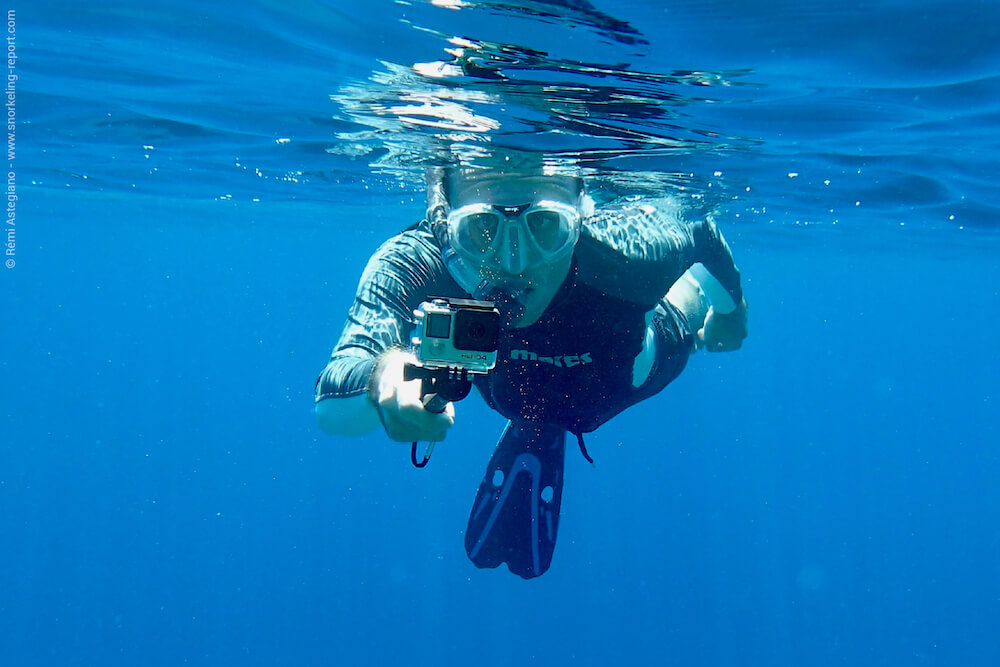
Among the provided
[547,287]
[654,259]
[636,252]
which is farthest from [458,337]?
[654,259]

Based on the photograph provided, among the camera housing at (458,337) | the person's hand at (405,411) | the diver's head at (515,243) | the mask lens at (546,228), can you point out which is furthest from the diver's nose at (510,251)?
the camera housing at (458,337)

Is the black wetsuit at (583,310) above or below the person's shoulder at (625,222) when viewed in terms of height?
below

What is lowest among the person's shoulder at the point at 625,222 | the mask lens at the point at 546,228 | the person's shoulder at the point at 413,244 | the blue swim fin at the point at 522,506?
the blue swim fin at the point at 522,506

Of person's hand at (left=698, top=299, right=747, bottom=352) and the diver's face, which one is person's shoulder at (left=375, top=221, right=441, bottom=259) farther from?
person's hand at (left=698, top=299, right=747, bottom=352)

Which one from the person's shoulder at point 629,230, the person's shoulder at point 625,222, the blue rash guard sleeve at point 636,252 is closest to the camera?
the blue rash guard sleeve at point 636,252

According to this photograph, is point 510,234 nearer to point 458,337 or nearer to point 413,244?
point 413,244

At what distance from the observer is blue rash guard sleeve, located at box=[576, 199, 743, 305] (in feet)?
17.6

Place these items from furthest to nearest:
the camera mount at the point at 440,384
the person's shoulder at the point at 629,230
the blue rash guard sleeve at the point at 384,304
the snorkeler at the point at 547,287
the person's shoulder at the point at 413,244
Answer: the person's shoulder at the point at 629,230, the person's shoulder at the point at 413,244, the snorkeler at the point at 547,287, the blue rash guard sleeve at the point at 384,304, the camera mount at the point at 440,384

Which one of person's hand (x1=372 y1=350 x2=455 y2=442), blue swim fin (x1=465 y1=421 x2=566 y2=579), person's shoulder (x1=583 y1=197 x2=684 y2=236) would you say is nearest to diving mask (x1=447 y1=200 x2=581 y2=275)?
person's shoulder (x1=583 y1=197 x2=684 y2=236)

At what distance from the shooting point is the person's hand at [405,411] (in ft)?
9.62

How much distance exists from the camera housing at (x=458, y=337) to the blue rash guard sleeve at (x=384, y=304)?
0.51 meters

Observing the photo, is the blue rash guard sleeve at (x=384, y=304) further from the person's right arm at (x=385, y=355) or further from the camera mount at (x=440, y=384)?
the camera mount at (x=440, y=384)

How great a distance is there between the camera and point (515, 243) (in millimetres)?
4996

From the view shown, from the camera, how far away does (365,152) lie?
11.3m
